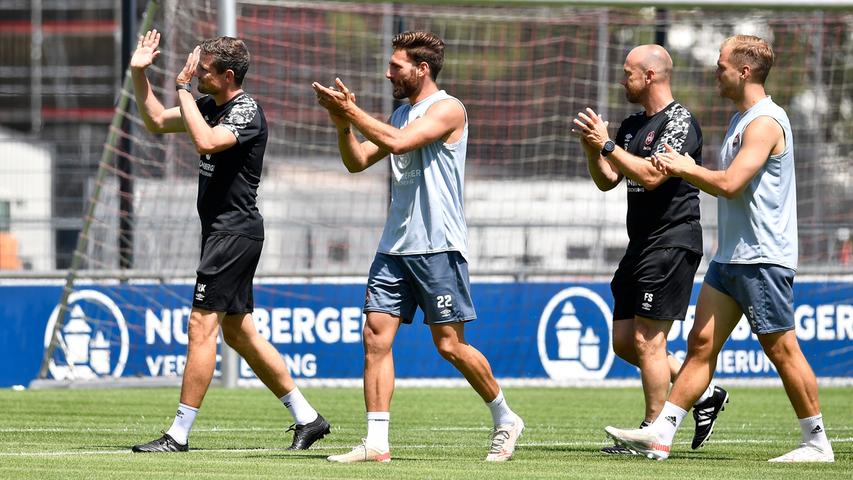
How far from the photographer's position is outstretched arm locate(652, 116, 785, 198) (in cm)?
714

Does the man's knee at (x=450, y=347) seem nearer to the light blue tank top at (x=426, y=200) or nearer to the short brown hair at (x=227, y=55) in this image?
the light blue tank top at (x=426, y=200)

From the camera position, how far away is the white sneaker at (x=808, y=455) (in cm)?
735

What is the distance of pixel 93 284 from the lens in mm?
13148

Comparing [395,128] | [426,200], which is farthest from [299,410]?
[395,128]

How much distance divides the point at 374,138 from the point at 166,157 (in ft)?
22.9

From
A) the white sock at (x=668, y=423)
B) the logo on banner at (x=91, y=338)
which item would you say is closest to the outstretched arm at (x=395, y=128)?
the white sock at (x=668, y=423)

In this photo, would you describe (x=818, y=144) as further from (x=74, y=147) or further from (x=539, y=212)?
(x=74, y=147)

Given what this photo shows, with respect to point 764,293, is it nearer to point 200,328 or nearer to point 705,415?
point 705,415

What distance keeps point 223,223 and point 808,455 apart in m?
3.24

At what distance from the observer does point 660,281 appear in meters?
7.86

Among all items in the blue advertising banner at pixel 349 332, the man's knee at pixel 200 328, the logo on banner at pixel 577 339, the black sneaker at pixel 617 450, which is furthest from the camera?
the logo on banner at pixel 577 339

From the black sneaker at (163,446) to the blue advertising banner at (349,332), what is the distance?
18.7 feet

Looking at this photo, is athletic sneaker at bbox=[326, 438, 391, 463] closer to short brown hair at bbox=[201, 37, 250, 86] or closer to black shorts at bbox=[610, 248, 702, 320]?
black shorts at bbox=[610, 248, 702, 320]

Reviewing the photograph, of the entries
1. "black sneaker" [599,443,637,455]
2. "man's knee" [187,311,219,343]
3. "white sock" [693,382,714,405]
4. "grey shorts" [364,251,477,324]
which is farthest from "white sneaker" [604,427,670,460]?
"man's knee" [187,311,219,343]
